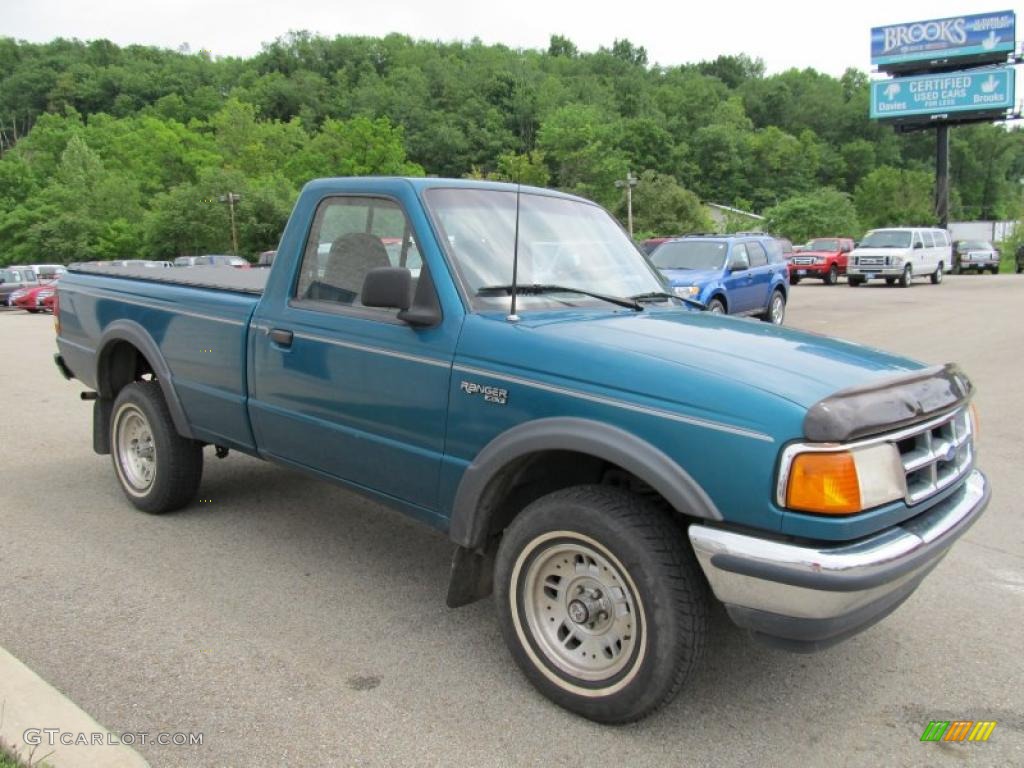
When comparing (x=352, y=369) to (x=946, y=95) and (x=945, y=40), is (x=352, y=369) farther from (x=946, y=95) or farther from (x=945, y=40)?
(x=945, y=40)

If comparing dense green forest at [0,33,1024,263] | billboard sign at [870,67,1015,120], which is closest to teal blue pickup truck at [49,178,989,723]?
dense green forest at [0,33,1024,263]

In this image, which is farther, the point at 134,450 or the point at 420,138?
the point at 420,138

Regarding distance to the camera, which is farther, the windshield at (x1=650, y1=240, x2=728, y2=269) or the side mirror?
the windshield at (x1=650, y1=240, x2=728, y2=269)

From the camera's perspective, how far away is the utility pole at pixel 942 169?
55.3 meters

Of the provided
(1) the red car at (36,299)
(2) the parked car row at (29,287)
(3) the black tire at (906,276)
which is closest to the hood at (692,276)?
(3) the black tire at (906,276)

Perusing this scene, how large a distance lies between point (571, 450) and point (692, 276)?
12.5 meters

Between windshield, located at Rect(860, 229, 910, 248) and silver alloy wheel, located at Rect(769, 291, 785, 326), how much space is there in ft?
42.6

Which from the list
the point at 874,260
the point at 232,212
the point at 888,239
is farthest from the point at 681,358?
the point at 232,212

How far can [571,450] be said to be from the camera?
9.59ft

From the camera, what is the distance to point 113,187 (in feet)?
230

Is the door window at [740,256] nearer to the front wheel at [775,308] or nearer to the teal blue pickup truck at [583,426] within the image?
the front wheel at [775,308]

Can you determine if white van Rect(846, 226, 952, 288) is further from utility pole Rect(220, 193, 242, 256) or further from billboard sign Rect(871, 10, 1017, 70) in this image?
utility pole Rect(220, 193, 242, 256)

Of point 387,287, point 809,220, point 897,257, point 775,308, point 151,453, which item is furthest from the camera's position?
point 809,220

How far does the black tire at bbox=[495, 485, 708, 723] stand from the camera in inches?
108
